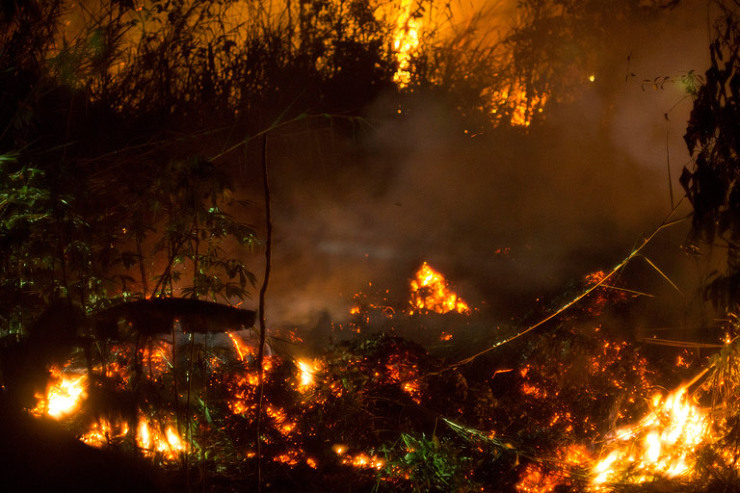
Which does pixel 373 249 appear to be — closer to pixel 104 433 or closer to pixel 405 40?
pixel 405 40

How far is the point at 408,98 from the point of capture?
8.30 m

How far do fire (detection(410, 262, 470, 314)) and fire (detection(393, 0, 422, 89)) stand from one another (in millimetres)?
3312

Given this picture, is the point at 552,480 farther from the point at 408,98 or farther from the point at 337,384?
the point at 408,98

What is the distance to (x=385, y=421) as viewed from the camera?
4324mm

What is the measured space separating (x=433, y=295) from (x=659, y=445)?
3411 mm

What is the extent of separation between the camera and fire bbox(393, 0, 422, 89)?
7852 mm

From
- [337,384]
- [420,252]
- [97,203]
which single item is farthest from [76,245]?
[420,252]

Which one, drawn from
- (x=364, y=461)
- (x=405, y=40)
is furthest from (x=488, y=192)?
→ (x=364, y=461)

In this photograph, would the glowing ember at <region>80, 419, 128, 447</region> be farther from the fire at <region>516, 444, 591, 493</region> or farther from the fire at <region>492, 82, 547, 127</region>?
the fire at <region>492, 82, 547, 127</region>

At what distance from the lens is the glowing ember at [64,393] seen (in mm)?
4035

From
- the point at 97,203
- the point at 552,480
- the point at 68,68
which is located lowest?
the point at 552,480

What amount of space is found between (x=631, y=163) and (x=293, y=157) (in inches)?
205

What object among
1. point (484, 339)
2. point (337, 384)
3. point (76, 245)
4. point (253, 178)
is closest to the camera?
point (76, 245)

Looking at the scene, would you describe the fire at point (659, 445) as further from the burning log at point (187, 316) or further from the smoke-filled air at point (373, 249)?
the burning log at point (187, 316)
